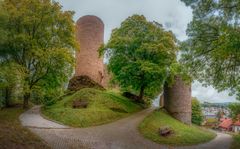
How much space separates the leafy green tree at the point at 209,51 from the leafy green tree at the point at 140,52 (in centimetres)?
694

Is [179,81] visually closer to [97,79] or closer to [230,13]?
[97,79]

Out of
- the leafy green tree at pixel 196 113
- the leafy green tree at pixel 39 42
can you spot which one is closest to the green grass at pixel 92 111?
the leafy green tree at pixel 39 42

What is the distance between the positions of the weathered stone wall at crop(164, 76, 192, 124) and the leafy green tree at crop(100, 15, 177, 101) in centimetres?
198

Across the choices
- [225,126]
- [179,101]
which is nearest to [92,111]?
[179,101]

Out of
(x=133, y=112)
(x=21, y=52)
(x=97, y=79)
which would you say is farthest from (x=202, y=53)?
(x=97, y=79)

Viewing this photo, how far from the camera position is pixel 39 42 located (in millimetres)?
18359

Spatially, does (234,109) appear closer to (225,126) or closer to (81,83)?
(81,83)

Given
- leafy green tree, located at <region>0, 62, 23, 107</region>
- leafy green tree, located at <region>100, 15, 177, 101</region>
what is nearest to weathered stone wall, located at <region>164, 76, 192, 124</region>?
leafy green tree, located at <region>100, 15, 177, 101</region>

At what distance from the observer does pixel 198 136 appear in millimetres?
15109

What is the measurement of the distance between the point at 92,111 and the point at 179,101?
10.2 m

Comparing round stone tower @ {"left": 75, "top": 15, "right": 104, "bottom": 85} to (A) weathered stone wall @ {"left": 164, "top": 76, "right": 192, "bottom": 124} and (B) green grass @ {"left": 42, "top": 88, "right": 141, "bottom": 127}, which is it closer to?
(B) green grass @ {"left": 42, "top": 88, "right": 141, "bottom": 127}

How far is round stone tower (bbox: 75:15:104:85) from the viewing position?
2759 cm

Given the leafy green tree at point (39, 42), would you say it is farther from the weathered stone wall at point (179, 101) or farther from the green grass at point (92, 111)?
the weathered stone wall at point (179, 101)

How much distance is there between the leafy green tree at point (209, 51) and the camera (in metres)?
11.3
